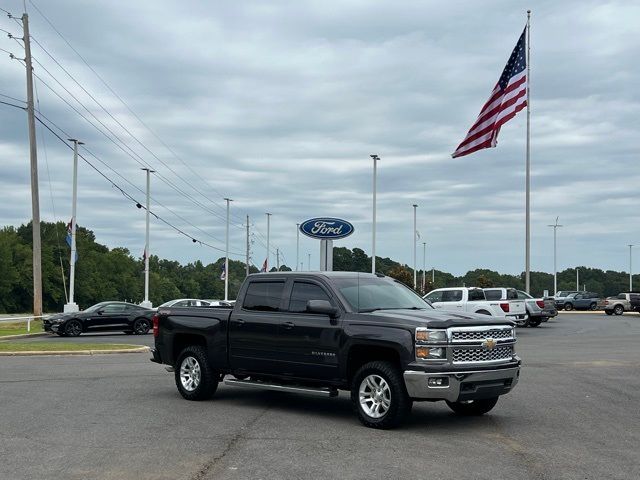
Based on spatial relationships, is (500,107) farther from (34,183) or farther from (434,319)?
(434,319)

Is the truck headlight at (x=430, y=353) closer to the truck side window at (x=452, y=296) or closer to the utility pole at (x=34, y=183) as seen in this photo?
the truck side window at (x=452, y=296)

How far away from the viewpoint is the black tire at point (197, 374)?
1259cm

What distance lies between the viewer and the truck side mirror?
423 inches

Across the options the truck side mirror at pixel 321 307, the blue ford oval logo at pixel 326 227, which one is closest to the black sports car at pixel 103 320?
the blue ford oval logo at pixel 326 227

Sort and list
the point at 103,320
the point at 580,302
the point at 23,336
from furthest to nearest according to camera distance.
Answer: the point at 580,302, the point at 103,320, the point at 23,336

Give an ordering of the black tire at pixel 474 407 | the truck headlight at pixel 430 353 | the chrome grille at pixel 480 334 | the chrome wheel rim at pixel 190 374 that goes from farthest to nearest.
A: the chrome wheel rim at pixel 190 374 → the black tire at pixel 474 407 → the chrome grille at pixel 480 334 → the truck headlight at pixel 430 353

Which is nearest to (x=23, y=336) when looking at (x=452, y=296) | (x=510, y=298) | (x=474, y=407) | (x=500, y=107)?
(x=452, y=296)

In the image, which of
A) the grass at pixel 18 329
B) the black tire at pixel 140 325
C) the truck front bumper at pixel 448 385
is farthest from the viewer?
the black tire at pixel 140 325

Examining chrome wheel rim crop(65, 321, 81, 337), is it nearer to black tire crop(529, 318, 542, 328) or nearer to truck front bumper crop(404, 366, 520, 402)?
black tire crop(529, 318, 542, 328)

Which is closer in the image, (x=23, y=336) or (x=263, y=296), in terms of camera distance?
(x=263, y=296)

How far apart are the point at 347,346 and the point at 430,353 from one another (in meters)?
1.24

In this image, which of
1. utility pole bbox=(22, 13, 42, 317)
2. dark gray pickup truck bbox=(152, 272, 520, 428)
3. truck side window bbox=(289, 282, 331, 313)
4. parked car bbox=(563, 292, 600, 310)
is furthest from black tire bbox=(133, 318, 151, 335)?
parked car bbox=(563, 292, 600, 310)

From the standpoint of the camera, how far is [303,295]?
11.7 meters

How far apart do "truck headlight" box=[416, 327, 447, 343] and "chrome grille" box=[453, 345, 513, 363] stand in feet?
0.73
